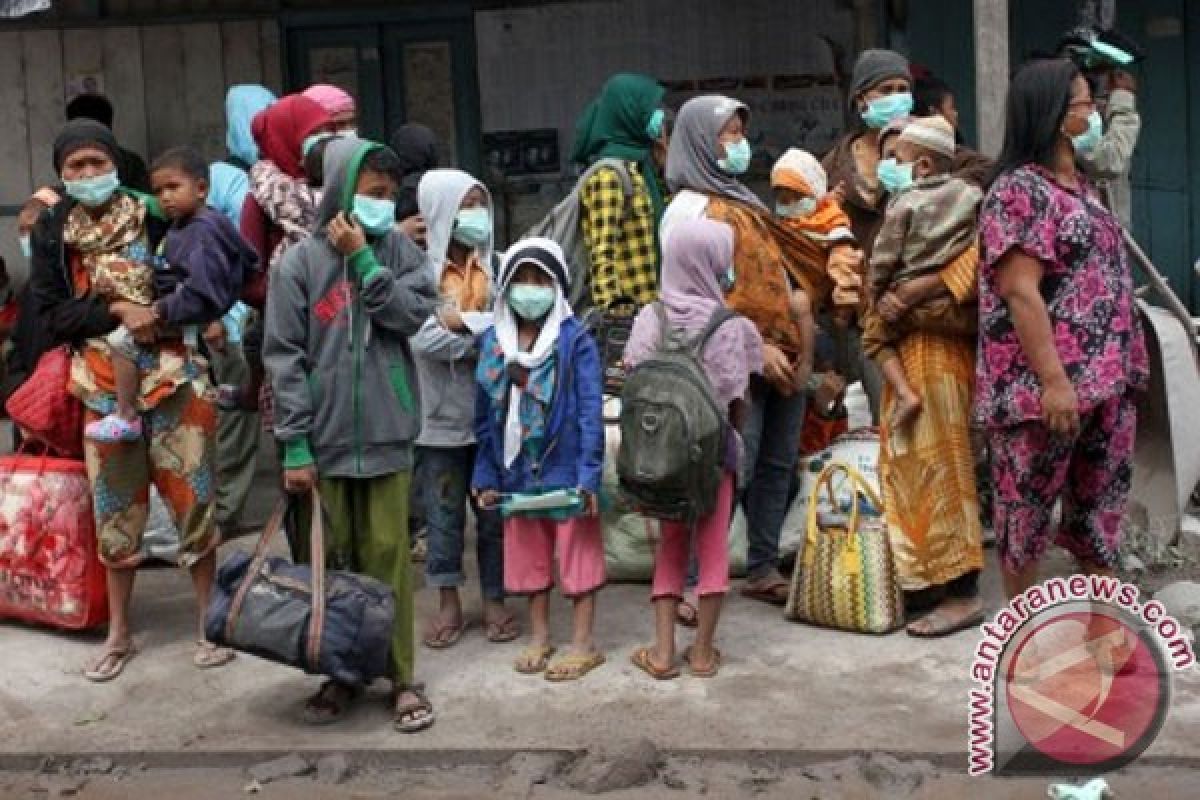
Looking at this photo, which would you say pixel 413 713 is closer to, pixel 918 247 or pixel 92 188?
pixel 92 188

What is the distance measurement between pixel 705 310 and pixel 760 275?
1.75 ft

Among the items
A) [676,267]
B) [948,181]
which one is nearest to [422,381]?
[676,267]

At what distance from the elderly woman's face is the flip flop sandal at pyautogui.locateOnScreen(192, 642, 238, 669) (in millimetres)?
1694

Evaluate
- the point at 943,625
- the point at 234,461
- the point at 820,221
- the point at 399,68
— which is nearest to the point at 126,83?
the point at 399,68

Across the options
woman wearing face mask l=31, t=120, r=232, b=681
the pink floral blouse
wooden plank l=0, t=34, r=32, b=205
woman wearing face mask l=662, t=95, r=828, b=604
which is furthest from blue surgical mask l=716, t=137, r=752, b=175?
wooden plank l=0, t=34, r=32, b=205

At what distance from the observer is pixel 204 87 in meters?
9.31

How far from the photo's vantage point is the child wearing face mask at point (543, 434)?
5.35 meters

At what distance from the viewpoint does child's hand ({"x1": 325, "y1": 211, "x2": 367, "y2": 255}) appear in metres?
4.87

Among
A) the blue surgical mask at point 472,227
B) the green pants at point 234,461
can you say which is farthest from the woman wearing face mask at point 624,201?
the green pants at point 234,461

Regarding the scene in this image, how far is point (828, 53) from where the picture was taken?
29.2 feet

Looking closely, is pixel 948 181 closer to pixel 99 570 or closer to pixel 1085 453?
pixel 1085 453

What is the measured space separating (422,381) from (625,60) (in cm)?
390

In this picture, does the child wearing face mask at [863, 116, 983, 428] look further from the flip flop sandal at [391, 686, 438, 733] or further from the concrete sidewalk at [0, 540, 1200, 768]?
the flip flop sandal at [391, 686, 438, 733]

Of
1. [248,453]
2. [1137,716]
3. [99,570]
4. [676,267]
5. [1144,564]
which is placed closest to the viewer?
[1137,716]
